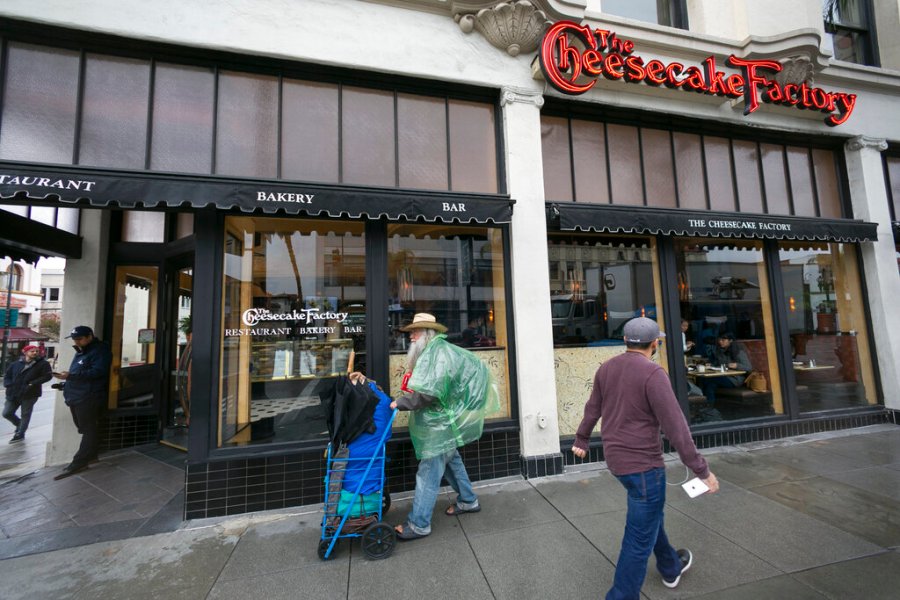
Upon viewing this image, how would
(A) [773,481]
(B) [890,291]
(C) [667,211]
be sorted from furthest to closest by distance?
(B) [890,291], (C) [667,211], (A) [773,481]

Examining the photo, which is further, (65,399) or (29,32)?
(65,399)

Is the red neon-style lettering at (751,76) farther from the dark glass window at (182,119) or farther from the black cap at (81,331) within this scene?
the black cap at (81,331)

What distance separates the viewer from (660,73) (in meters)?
5.71

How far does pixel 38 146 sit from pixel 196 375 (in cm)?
297

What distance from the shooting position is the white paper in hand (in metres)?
2.40

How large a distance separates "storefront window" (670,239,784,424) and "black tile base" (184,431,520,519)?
15.5 ft

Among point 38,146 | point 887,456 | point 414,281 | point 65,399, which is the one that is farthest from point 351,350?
point 887,456

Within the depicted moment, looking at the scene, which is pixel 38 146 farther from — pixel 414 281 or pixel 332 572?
pixel 332 572

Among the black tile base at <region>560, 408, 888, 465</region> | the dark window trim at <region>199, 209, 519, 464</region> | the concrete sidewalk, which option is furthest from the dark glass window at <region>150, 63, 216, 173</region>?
the black tile base at <region>560, 408, 888, 465</region>

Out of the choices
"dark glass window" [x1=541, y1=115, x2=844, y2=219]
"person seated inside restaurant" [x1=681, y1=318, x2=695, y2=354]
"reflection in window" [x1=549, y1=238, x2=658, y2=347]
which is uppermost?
"dark glass window" [x1=541, y1=115, x2=844, y2=219]

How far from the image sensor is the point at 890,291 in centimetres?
682

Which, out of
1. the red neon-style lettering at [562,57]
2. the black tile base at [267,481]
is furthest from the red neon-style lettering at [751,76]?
the black tile base at [267,481]

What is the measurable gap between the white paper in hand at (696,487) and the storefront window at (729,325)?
4827 mm

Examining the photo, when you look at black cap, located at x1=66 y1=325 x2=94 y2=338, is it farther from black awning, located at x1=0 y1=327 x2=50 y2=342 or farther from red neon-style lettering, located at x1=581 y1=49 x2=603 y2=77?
black awning, located at x1=0 y1=327 x2=50 y2=342
